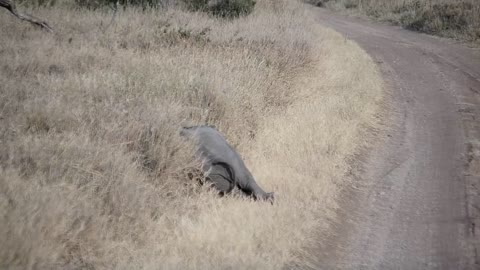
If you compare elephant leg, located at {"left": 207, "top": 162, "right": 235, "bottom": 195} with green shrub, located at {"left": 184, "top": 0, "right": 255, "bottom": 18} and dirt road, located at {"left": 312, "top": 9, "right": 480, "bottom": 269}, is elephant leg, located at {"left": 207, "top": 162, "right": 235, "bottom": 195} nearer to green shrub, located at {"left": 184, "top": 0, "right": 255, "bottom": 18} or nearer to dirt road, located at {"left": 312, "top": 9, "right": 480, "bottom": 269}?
dirt road, located at {"left": 312, "top": 9, "right": 480, "bottom": 269}

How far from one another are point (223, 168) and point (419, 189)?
8.80ft

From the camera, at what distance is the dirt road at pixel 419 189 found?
4.68 m

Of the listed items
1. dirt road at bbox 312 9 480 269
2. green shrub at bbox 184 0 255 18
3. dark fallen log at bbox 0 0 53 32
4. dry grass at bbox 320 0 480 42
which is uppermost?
dry grass at bbox 320 0 480 42

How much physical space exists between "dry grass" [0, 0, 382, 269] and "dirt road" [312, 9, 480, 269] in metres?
0.37

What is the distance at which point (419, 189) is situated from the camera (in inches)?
241

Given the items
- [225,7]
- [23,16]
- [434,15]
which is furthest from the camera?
[434,15]

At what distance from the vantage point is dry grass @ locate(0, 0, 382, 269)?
3.88 metres

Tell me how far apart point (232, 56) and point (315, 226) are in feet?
16.5

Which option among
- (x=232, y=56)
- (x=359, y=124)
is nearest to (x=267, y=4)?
(x=232, y=56)

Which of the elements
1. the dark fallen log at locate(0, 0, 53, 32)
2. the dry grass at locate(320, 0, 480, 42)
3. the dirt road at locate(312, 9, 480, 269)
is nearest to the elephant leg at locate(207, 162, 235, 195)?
the dirt road at locate(312, 9, 480, 269)

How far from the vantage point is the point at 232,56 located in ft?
30.3

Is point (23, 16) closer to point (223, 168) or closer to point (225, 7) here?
point (223, 168)

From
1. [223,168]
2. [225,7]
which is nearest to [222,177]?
[223,168]

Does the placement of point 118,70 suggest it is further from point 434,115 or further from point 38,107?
point 434,115
